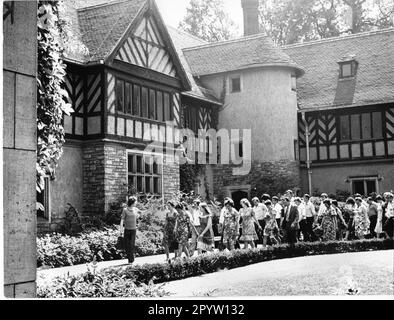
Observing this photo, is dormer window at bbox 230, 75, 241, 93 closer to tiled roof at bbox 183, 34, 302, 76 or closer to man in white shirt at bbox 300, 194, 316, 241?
tiled roof at bbox 183, 34, 302, 76

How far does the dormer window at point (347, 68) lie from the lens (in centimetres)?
2856

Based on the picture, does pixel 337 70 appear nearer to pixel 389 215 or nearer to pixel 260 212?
pixel 389 215

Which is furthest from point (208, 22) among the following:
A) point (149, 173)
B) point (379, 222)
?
point (379, 222)

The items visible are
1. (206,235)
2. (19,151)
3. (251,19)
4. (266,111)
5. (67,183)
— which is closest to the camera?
(19,151)

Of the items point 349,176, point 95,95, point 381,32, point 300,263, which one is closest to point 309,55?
point 381,32

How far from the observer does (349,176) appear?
27281 mm

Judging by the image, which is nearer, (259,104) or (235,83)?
(259,104)

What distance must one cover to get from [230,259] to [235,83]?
15414 mm

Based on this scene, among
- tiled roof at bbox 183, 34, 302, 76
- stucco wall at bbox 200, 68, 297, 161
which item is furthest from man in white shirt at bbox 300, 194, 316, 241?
tiled roof at bbox 183, 34, 302, 76

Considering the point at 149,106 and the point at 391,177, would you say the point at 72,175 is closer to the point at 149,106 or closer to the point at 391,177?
the point at 149,106

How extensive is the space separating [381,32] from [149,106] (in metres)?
13.8

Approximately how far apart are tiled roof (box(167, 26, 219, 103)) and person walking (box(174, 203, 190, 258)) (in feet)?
37.4

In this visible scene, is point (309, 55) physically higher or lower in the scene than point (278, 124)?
higher

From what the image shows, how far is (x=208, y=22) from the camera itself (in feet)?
71.0
